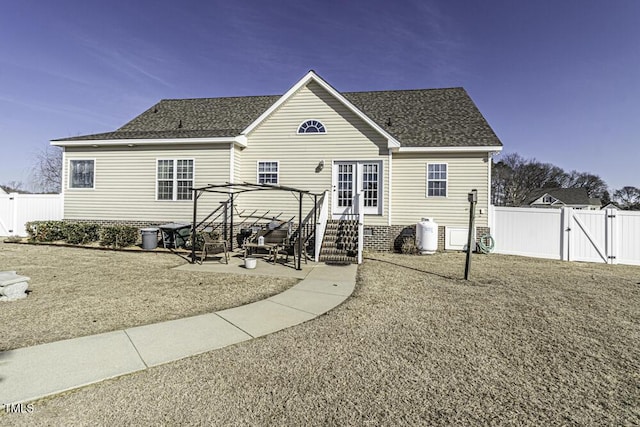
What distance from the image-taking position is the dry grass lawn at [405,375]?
2561mm

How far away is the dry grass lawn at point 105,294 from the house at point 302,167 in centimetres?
421

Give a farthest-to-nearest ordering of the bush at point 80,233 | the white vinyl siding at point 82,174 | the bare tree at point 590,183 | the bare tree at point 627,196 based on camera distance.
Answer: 1. the bare tree at point 590,183
2. the bare tree at point 627,196
3. the white vinyl siding at point 82,174
4. the bush at point 80,233

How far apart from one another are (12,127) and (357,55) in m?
25.4

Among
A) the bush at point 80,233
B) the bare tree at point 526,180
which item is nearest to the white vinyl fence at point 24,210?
the bush at point 80,233

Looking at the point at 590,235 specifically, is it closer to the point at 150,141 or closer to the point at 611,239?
the point at 611,239

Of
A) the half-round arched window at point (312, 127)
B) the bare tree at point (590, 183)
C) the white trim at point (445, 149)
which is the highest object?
the bare tree at point (590, 183)

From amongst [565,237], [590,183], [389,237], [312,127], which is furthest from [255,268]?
[590,183]

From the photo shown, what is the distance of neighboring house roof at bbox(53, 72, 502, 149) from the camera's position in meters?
12.8

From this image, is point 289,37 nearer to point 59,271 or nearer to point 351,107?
point 351,107

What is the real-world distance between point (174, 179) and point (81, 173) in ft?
14.7

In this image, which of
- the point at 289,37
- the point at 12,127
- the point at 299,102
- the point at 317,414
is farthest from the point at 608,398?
the point at 12,127

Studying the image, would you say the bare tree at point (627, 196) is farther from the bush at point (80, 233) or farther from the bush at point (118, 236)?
the bush at point (80, 233)

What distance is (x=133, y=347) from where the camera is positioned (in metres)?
3.71

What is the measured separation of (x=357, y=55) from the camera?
16922mm
